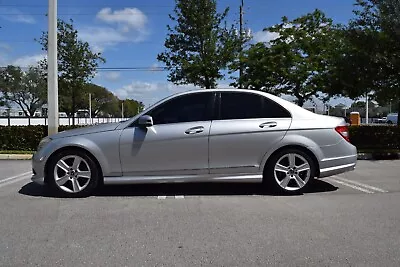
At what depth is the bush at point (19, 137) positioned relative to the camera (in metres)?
13.7

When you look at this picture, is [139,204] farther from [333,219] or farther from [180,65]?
[180,65]

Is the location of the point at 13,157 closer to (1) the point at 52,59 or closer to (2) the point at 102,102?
(1) the point at 52,59

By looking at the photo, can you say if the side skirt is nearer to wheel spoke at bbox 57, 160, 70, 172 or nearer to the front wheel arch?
the front wheel arch

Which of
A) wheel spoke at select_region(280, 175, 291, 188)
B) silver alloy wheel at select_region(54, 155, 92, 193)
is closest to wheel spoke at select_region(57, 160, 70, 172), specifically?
silver alloy wheel at select_region(54, 155, 92, 193)

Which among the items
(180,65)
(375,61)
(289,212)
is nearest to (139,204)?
(289,212)

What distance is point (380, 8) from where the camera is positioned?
Answer: 12594 mm

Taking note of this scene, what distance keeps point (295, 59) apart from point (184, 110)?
14.1 meters

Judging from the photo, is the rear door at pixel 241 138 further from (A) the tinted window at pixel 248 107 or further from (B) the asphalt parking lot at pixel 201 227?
(B) the asphalt parking lot at pixel 201 227

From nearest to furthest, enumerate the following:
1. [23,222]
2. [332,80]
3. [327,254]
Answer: [327,254], [23,222], [332,80]

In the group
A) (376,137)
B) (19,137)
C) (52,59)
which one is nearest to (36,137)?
(19,137)

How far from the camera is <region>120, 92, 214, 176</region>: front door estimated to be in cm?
611

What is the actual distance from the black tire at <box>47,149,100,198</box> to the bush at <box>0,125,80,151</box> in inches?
328

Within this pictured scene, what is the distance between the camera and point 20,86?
248 ft

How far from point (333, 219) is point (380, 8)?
9932 millimetres
